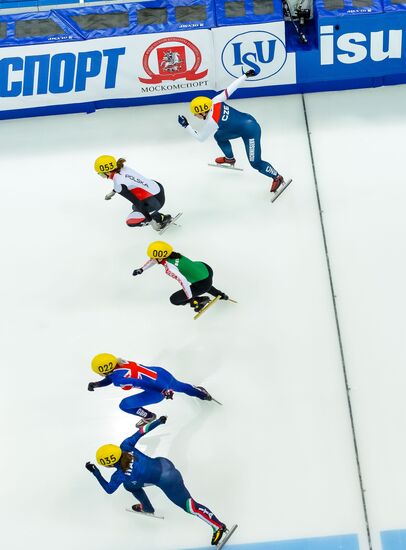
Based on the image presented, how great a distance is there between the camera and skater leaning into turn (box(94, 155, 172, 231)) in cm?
911

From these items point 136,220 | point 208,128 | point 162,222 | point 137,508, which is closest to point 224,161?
point 208,128

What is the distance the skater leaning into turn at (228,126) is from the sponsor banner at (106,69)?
4.66ft

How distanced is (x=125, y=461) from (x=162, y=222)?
3822 millimetres

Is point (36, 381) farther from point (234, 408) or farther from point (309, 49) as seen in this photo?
point (309, 49)

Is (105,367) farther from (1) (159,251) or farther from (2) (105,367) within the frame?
(1) (159,251)

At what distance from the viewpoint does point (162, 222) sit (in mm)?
9906

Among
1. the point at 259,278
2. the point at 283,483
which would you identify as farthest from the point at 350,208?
the point at 283,483

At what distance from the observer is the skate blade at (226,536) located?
7324 mm

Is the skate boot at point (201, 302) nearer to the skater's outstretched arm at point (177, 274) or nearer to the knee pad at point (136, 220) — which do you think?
the skater's outstretched arm at point (177, 274)

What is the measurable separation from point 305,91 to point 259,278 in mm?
3507

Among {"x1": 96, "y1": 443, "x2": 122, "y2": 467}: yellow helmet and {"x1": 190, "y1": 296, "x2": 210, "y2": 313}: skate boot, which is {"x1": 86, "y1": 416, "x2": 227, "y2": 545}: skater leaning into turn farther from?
{"x1": 190, "y1": 296, "x2": 210, "y2": 313}: skate boot

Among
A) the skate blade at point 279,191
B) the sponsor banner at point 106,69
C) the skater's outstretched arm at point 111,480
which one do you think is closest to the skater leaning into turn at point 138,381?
the skater's outstretched arm at point 111,480

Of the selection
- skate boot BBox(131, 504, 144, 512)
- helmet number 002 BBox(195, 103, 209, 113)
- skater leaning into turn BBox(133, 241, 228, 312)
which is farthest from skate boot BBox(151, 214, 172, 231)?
skate boot BBox(131, 504, 144, 512)

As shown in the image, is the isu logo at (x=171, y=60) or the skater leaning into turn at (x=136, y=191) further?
the isu logo at (x=171, y=60)
